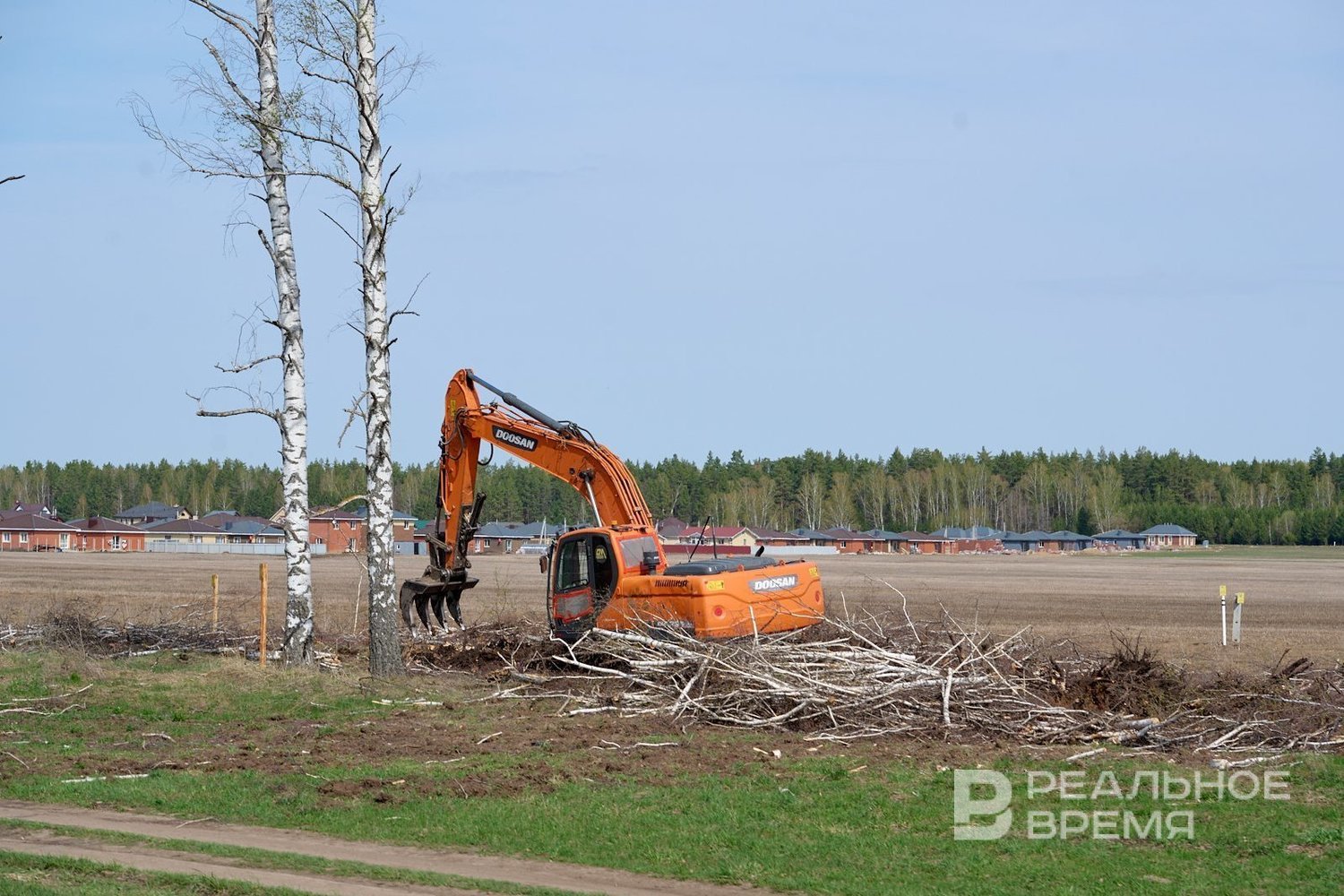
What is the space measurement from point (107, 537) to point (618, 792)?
143 metres

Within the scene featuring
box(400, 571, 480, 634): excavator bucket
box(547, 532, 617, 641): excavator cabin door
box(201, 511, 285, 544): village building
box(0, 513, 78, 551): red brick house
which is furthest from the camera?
box(201, 511, 285, 544): village building

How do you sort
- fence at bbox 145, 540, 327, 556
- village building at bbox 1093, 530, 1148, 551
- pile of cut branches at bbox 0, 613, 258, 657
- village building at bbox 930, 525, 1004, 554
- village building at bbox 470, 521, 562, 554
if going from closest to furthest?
pile of cut branches at bbox 0, 613, 258, 657 < fence at bbox 145, 540, 327, 556 < village building at bbox 470, 521, 562, 554 < village building at bbox 930, 525, 1004, 554 < village building at bbox 1093, 530, 1148, 551

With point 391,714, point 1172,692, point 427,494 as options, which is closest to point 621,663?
point 391,714

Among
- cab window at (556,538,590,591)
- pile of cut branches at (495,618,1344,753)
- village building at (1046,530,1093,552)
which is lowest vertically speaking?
village building at (1046,530,1093,552)

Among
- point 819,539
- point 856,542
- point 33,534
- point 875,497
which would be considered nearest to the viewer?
point 33,534

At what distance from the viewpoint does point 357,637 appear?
24.3 meters

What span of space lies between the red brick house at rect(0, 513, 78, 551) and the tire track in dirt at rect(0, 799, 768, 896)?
138 metres

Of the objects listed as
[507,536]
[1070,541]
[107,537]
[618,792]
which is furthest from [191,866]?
[1070,541]

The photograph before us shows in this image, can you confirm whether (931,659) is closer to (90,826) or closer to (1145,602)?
(90,826)

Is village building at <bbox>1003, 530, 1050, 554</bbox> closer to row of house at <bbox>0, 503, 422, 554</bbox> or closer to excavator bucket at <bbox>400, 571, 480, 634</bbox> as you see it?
row of house at <bbox>0, 503, 422, 554</bbox>

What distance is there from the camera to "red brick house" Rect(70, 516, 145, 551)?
461ft

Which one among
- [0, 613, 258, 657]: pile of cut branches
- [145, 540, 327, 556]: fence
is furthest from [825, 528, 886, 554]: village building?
[0, 613, 258, 657]: pile of cut branches

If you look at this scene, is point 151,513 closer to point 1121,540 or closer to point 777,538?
point 777,538

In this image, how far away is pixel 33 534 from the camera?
138 meters
